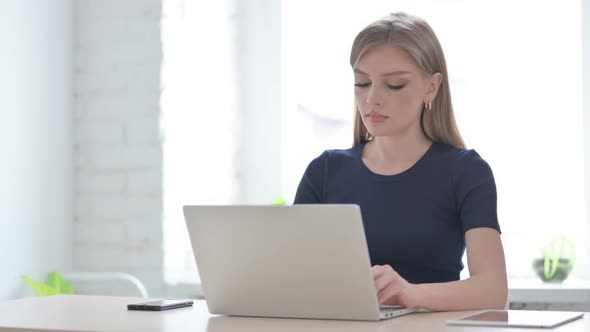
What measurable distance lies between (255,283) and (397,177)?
64 cm

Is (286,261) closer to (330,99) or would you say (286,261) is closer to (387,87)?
(387,87)

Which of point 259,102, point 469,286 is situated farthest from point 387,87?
point 259,102

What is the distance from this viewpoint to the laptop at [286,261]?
1.47 metres

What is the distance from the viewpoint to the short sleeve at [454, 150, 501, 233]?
195 centimetres

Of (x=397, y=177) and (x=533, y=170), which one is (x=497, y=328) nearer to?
(x=397, y=177)

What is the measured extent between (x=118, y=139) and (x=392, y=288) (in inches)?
61.5

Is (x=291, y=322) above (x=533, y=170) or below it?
below

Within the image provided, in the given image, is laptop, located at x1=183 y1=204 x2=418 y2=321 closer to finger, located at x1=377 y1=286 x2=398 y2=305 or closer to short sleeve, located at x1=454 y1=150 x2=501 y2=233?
finger, located at x1=377 y1=286 x2=398 y2=305

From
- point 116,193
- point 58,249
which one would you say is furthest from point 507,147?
point 58,249

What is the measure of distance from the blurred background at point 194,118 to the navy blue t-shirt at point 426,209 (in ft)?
3.20

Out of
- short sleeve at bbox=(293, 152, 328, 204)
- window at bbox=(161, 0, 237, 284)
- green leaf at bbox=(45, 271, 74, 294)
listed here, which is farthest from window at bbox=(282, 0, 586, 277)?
green leaf at bbox=(45, 271, 74, 294)

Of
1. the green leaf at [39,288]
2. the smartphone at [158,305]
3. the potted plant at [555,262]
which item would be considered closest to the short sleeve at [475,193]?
the smartphone at [158,305]

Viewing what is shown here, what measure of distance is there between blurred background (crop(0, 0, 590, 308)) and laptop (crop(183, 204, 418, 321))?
1.31m

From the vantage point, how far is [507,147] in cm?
313
